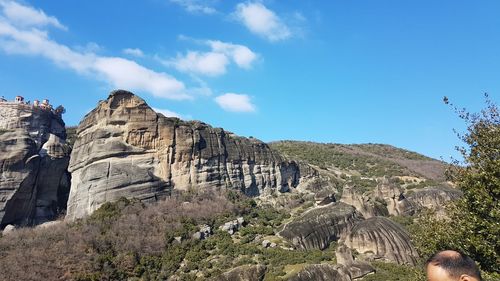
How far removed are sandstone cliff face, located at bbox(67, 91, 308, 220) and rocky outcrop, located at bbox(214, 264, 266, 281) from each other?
2029 cm

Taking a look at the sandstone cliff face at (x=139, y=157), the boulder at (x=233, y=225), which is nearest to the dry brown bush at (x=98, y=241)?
the boulder at (x=233, y=225)

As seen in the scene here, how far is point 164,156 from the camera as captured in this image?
5725 cm

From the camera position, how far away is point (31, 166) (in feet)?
206

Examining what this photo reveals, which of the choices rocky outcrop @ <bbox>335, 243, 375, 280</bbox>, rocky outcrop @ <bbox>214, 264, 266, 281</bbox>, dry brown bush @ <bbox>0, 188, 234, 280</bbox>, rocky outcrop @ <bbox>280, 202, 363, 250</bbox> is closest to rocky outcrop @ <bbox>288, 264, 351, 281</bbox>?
rocky outcrop @ <bbox>335, 243, 375, 280</bbox>

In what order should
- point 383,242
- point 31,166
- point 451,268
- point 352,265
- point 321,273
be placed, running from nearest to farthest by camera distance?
point 451,268, point 321,273, point 352,265, point 383,242, point 31,166

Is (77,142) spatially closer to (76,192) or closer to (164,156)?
(76,192)

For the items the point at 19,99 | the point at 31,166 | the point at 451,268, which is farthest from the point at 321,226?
the point at 19,99

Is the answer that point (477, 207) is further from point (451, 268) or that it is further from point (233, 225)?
point (233, 225)

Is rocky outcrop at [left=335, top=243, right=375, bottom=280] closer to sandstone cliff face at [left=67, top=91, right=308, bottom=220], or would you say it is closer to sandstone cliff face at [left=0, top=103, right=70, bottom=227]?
sandstone cliff face at [left=67, top=91, right=308, bottom=220]

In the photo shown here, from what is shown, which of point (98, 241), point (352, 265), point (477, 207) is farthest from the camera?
point (98, 241)

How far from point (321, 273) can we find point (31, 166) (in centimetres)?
4555

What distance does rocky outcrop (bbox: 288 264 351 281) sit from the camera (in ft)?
113

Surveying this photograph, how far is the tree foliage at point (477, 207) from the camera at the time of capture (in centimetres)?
1254

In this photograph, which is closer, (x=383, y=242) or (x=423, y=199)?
(x=383, y=242)
